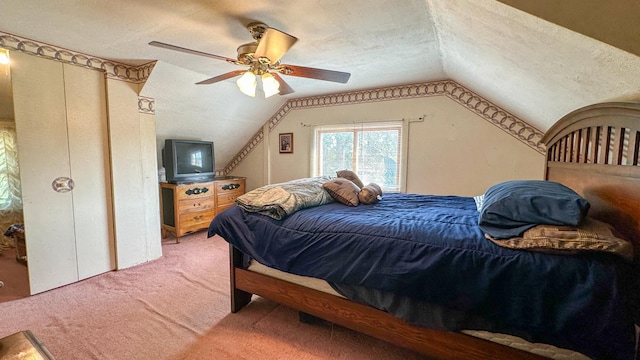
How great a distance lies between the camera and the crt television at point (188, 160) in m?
3.57

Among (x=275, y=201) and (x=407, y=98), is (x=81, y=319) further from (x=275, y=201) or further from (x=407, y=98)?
(x=407, y=98)

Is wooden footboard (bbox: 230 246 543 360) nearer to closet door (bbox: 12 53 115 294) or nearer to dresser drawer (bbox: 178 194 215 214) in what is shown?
closet door (bbox: 12 53 115 294)

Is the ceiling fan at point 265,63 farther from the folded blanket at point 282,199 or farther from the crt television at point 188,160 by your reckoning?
the crt television at point 188,160

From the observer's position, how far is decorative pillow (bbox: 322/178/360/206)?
7.16ft

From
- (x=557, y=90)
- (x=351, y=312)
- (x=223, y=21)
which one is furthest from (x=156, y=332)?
(x=557, y=90)

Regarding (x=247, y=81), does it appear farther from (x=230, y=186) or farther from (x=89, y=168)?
(x=230, y=186)

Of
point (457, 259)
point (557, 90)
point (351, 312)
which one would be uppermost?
point (557, 90)

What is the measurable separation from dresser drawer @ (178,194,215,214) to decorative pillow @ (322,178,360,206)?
2.32 meters

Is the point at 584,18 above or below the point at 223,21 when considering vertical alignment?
below

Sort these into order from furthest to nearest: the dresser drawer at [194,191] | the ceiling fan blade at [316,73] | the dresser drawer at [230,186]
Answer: the dresser drawer at [230,186] → the dresser drawer at [194,191] → the ceiling fan blade at [316,73]

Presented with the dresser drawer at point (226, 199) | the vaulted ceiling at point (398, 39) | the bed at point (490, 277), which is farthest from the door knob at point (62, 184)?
the dresser drawer at point (226, 199)

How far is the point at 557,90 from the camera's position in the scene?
66.7 inches

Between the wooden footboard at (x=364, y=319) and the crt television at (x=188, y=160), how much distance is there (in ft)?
7.17

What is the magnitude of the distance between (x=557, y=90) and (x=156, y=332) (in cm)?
314
